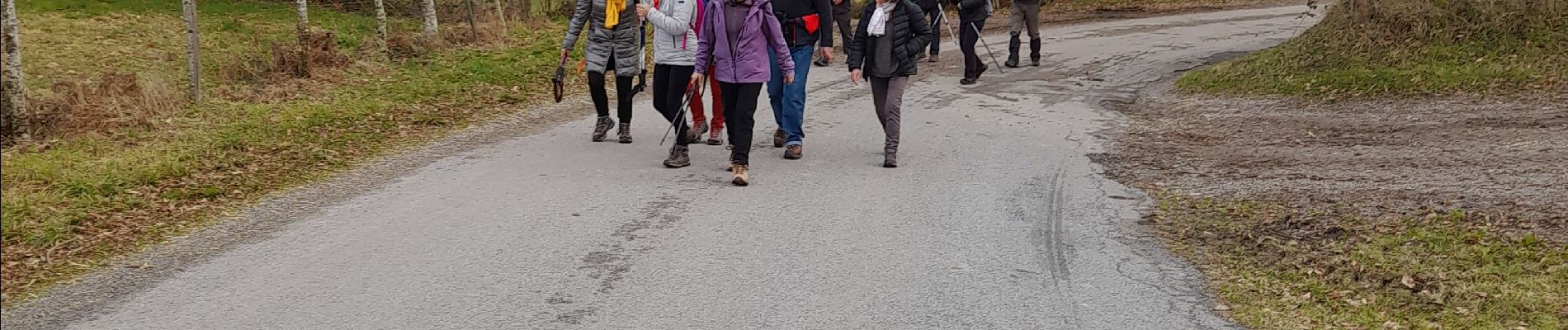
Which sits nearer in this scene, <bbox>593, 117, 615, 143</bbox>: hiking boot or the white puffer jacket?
the white puffer jacket

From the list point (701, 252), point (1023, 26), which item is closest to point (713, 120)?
point (701, 252)

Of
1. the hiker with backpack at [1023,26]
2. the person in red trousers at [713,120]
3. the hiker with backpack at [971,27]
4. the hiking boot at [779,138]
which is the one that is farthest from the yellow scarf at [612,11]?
the hiker with backpack at [1023,26]

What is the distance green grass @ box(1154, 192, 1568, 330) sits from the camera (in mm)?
5340

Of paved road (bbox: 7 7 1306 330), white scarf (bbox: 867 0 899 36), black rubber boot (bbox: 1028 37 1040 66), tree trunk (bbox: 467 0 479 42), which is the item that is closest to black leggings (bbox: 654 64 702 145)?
paved road (bbox: 7 7 1306 330)

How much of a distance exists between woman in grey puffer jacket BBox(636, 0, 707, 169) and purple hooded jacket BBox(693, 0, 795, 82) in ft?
1.20

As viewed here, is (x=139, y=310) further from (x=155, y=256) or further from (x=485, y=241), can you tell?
(x=485, y=241)

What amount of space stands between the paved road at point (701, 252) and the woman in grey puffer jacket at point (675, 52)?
200 mm

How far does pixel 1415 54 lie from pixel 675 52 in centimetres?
817

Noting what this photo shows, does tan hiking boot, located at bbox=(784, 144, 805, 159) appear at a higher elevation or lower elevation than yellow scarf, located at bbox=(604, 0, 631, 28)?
lower

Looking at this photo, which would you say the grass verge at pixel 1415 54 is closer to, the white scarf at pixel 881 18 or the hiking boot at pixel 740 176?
the white scarf at pixel 881 18

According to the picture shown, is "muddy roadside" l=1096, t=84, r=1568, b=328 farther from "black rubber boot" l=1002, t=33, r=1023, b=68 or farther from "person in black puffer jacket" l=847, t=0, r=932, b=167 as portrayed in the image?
"black rubber boot" l=1002, t=33, r=1023, b=68

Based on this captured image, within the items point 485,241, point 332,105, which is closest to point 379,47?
point 332,105

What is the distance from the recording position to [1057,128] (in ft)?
36.1

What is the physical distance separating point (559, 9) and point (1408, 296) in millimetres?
20249
